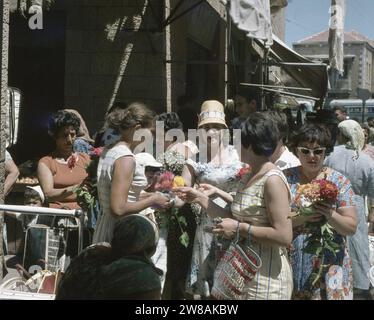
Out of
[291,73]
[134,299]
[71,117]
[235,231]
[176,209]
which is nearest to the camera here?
A: [134,299]

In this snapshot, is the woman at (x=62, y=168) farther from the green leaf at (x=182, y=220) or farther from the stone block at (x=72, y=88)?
the stone block at (x=72, y=88)

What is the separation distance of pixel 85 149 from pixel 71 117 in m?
0.88

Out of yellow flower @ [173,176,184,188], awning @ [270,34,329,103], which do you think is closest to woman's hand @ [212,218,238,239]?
yellow flower @ [173,176,184,188]

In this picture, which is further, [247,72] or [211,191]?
[247,72]

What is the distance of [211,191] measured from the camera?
13.5 feet

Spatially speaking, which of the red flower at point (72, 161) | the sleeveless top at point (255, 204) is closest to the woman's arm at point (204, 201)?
the sleeveless top at point (255, 204)

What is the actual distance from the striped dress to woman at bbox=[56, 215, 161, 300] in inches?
53.3

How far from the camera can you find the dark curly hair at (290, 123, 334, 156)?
3.93 m

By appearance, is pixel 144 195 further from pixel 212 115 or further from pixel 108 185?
pixel 212 115

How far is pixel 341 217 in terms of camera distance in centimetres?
372

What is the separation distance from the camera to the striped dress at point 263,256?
333cm

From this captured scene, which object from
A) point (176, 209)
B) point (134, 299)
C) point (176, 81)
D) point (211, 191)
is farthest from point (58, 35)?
point (134, 299)

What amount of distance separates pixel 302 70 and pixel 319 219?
970 centimetres
